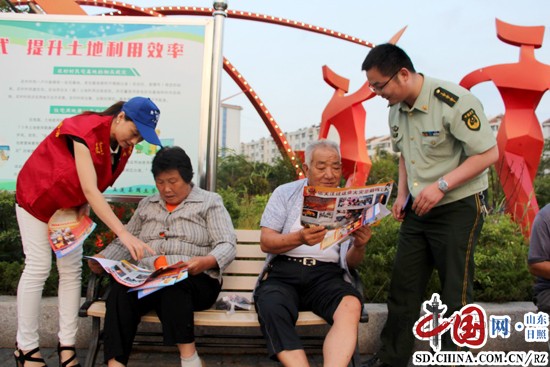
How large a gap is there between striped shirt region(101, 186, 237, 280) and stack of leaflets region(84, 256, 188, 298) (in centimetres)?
19

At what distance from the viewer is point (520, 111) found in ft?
24.1

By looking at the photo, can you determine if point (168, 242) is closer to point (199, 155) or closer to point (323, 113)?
point (199, 155)

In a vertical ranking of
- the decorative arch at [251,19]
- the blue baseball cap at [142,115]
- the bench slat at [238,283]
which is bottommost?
the bench slat at [238,283]

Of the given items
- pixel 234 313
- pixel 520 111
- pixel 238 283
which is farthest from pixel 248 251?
pixel 520 111

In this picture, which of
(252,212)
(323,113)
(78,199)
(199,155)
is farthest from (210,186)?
(323,113)

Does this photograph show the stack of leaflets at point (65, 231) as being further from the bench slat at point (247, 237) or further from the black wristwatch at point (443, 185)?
the black wristwatch at point (443, 185)

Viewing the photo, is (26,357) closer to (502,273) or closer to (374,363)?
(374,363)

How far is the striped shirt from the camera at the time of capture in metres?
2.95

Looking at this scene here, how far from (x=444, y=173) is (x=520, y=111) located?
216 inches

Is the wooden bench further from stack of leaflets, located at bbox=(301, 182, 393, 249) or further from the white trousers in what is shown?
stack of leaflets, located at bbox=(301, 182, 393, 249)

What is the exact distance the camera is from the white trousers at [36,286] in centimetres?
275

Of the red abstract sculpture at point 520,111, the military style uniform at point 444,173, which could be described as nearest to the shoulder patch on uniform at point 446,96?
the military style uniform at point 444,173

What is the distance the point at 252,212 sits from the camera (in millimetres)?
5348

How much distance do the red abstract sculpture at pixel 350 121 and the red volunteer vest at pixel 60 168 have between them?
8.81 meters
